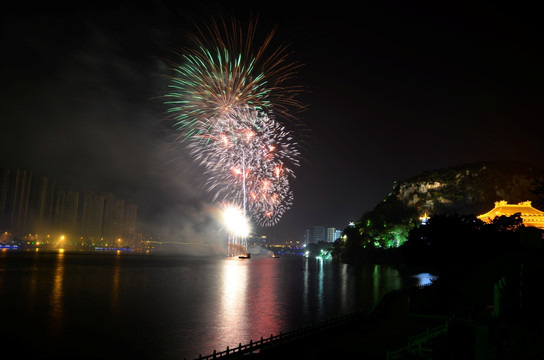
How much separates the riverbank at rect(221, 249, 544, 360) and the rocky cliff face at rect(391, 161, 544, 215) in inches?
4043

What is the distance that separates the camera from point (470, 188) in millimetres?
126312

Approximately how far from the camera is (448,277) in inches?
995

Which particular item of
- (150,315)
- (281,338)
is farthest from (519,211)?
(281,338)

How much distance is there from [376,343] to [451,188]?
121782mm

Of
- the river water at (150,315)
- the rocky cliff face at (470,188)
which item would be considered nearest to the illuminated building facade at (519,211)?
the rocky cliff face at (470,188)

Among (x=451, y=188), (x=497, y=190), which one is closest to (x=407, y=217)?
(x=451, y=188)

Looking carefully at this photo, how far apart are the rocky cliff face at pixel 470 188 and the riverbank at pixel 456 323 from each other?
337 ft

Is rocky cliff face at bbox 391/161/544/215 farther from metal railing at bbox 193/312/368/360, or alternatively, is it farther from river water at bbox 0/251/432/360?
metal railing at bbox 193/312/368/360

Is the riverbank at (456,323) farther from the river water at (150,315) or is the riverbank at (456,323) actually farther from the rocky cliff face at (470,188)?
the rocky cliff face at (470,188)

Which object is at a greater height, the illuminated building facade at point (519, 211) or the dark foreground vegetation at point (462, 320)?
the illuminated building facade at point (519, 211)

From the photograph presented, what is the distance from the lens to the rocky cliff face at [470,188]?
12275 centimetres

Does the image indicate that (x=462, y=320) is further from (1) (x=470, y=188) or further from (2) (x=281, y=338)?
(1) (x=470, y=188)

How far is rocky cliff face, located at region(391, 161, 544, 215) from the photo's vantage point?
12275cm

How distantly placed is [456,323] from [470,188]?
12493 cm
